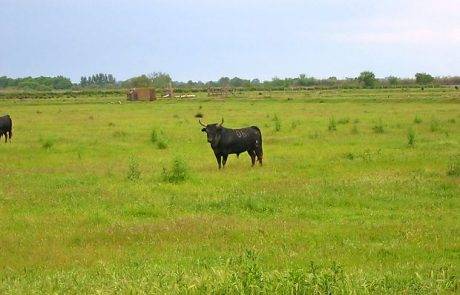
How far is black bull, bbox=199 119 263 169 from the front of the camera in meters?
19.1

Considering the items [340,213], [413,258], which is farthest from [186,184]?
[413,258]

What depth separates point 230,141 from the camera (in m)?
19.3

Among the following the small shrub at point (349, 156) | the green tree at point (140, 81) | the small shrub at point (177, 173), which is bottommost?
the small shrub at point (349, 156)

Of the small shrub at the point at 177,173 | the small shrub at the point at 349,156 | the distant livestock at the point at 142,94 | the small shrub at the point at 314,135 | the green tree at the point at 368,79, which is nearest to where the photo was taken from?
the small shrub at the point at 177,173

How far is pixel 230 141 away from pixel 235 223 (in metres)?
8.36

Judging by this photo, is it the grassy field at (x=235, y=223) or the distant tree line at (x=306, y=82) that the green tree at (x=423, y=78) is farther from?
the grassy field at (x=235, y=223)

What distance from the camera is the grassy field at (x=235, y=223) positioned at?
23.3 ft

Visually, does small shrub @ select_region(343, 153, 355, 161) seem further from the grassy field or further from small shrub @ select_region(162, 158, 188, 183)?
small shrub @ select_region(162, 158, 188, 183)

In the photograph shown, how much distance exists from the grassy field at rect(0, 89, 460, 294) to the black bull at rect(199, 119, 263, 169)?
1.86 feet

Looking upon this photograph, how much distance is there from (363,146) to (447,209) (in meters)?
11.4

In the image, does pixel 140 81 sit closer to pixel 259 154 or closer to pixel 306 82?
pixel 306 82

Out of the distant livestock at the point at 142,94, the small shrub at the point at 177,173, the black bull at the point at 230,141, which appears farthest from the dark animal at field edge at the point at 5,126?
the distant livestock at the point at 142,94

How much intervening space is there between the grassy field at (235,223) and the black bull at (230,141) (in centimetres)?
57

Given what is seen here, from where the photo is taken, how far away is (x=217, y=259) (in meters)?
9.00
